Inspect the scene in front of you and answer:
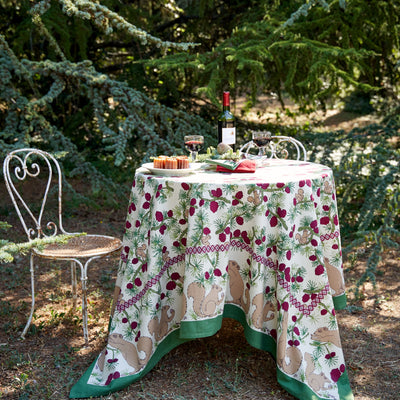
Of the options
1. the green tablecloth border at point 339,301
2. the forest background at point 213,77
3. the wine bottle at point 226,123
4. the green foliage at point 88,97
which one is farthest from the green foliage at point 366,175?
the wine bottle at point 226,123

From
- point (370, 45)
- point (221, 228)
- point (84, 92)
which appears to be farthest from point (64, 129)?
point (221, 228)

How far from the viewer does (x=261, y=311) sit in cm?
255

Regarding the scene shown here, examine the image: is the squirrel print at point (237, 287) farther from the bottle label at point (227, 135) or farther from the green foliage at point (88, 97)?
the green foliage at point (88, 97)

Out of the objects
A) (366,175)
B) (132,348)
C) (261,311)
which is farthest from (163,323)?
(366,175)

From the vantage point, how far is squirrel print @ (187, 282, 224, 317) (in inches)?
97.0

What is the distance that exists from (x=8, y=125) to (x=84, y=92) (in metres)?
1.07

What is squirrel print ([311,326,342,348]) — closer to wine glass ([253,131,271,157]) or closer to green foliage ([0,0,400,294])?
green foliage ([0,0,400,294])

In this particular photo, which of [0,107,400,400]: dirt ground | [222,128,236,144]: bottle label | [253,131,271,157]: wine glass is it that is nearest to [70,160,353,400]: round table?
[0,107,400,400]: dirt ground

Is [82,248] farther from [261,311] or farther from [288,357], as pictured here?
[288,357]

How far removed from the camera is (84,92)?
17.1ft

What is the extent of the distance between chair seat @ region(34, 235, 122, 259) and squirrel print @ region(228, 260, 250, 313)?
31.2 inches

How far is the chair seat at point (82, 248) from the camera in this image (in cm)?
297

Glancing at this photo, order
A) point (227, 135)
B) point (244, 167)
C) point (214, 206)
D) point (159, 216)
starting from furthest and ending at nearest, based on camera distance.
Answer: point (227, 135)
point (244, 167)
point (159, 216)
point (214, 206)

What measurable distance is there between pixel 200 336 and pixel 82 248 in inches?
41.2
